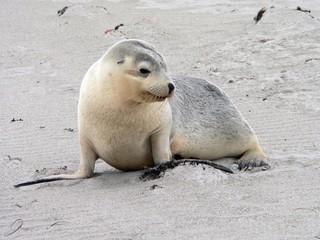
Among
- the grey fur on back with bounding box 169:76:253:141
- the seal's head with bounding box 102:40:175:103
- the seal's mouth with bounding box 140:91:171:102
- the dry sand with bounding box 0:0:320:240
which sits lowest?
the dry sand with bounding box 0:0:320:240

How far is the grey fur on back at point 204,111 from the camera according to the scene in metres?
4.82

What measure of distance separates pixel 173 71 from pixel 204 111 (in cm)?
296

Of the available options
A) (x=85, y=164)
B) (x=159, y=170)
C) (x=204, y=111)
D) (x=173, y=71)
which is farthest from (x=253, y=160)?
(x=173, y=71)

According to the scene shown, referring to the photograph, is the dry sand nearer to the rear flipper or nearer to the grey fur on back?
the rear flipper

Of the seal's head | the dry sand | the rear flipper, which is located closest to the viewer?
the dry sand

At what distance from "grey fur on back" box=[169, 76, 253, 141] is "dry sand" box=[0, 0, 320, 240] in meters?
0.36

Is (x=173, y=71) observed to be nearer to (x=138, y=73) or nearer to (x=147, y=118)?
(x=147, y=118)

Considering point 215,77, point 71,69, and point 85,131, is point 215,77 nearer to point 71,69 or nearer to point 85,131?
point 71,69

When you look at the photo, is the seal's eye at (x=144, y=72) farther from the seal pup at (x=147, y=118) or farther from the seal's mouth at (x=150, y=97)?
the seal's mouth at (x=150, y=97)

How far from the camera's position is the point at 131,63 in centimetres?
395

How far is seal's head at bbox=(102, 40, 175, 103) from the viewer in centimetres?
386

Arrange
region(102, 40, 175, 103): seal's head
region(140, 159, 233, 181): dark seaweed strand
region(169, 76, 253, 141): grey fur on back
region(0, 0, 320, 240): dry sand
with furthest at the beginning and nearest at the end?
region(169, 76, 253, 141): grey fur on back → region(140, 159, 233, 181): dark seaweed strand → region(102, 40, 175, 103): seal's head → region(0, 0, 320, 240): dry sand

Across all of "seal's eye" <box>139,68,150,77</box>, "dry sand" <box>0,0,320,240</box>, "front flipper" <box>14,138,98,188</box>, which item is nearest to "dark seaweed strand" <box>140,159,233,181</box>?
"dry sand" <box>0,0,320,240</box>

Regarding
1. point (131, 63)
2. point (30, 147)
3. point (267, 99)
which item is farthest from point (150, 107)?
point (267, 99)
